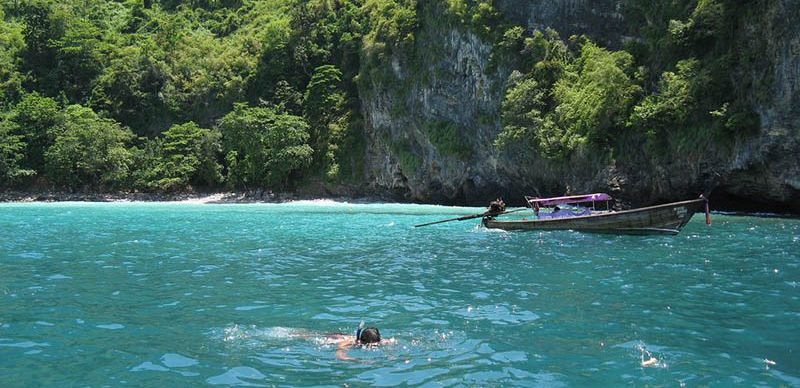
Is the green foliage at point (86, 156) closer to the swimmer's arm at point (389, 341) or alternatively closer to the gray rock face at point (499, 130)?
the gray rock face at point (499, 130)

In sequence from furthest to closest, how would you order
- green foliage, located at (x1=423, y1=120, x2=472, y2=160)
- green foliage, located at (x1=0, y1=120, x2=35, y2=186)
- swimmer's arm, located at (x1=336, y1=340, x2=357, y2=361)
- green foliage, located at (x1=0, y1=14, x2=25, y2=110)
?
green foliage, located at (x1=0, y1=14, x2=25, y2=110) < green foliage, located at (x1=0, y1=120, x2=35, y2=186) < green foliage, located at (x1=423, y1=120, x2=472, y2=160) < swimmer's arm, located at (x1=336, y1=340, x2=357, y2=361)

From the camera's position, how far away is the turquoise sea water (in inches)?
269

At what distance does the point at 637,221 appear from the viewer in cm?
2125

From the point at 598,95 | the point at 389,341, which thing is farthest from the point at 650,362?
the point at 598,95

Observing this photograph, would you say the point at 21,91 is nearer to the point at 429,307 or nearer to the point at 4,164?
the point at 4,164

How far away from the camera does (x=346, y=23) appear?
208 ft

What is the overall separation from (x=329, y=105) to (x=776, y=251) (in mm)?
47196

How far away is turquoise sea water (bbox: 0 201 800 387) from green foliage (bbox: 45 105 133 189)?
38227mm

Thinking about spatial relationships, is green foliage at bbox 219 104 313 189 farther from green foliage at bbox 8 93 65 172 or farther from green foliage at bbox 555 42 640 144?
green foliage at bbox 555 42 640 144

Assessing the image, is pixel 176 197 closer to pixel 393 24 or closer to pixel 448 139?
pixel 393 24

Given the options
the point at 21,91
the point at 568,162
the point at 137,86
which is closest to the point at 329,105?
the point at 137,86

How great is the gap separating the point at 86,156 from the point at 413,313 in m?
53.0

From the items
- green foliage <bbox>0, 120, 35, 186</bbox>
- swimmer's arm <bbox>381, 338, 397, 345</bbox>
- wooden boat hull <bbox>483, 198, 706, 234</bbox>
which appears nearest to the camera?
swimmer's arm <bbox>381, 338, 397, 345</bbox>

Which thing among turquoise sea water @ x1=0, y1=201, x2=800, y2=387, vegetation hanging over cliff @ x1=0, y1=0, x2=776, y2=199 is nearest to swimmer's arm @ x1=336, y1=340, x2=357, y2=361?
turquoise sea water @ x1=0, y1=201, x2=800, y2=387
